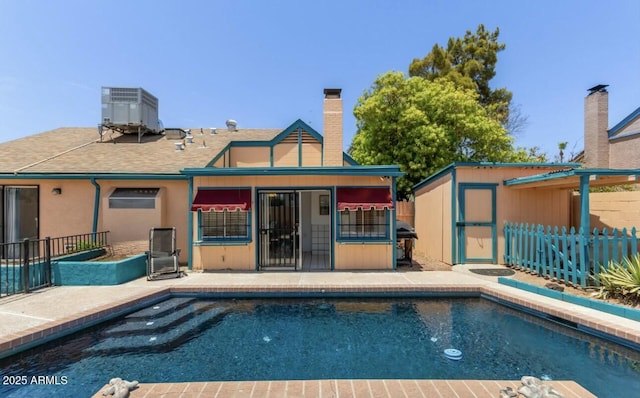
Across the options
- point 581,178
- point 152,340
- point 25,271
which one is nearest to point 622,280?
point 581,178

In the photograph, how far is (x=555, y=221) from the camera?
1007 centimetres

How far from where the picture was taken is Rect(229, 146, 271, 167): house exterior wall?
12430mm

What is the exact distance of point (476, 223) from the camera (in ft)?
32.5

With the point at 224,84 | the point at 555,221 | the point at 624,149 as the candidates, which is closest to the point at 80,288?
the point at 224,84

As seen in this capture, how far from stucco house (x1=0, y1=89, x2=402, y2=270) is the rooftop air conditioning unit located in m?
2.28

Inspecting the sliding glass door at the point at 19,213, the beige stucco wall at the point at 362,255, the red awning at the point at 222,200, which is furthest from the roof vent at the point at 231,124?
the beige stucco wall at the point at 362,255

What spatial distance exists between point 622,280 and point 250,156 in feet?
39.1

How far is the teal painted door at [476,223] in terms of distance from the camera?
991cm

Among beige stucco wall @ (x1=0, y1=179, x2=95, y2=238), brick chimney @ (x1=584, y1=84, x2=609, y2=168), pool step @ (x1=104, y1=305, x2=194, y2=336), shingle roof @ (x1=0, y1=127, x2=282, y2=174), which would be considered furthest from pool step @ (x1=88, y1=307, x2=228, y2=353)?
brick chimney @ (x1=584, y1=84, x2=609, y2=168)

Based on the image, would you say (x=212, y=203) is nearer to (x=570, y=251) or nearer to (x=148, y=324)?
(x=148, y=324)

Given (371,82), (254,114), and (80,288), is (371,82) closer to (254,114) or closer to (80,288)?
(254,114)

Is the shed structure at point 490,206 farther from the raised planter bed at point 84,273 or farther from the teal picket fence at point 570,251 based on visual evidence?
the raised planter bed at point 84,273

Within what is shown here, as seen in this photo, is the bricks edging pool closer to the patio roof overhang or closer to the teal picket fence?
the teal picket fence

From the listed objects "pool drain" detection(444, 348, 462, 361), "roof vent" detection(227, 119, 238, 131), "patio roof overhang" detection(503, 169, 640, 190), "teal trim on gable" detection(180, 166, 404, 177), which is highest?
"roof vent" detection(227, 119, 238, 131)
